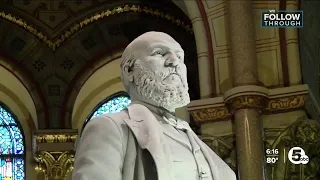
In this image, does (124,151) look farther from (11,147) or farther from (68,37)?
(11,147)

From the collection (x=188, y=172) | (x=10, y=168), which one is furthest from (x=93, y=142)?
(x=10, y=168)

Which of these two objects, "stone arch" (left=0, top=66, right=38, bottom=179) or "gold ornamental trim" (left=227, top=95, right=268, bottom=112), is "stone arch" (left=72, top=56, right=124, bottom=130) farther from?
"gold ornamental trim" (left=227, top=95, right=268, bottom=112)

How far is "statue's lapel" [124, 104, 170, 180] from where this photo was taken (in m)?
2.93

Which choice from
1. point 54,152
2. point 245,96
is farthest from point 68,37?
point 245,96

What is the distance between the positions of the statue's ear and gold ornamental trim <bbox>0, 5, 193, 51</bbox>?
28.9ft

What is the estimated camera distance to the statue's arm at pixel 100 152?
2.86m

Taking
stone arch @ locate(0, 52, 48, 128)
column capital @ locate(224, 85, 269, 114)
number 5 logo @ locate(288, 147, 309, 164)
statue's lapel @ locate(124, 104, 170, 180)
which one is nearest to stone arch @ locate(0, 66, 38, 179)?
stone arch @ locate(0, 52, 48, 128)

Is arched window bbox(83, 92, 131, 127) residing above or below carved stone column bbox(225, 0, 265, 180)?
above

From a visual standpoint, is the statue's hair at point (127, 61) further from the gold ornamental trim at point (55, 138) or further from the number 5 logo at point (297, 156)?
the gold ornamental trim at point (55, 138)

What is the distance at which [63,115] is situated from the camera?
11.8m

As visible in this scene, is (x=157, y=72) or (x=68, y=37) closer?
(x=157, y=72)

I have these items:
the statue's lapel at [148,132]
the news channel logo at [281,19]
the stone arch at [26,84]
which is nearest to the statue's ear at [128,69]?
the statue's lapel at [148,132]

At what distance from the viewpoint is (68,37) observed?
474 inches

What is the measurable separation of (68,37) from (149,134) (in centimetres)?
914
